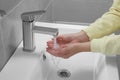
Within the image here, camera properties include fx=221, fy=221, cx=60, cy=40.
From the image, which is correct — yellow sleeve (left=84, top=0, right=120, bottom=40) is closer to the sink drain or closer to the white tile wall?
the sink drain

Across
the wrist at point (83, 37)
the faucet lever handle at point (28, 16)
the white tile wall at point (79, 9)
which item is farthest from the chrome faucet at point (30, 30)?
the white tile wall at point (79, 9)

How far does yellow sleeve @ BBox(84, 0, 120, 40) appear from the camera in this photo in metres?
0.85

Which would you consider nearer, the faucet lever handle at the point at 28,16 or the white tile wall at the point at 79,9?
the faucet lever handle at the point at 28,16

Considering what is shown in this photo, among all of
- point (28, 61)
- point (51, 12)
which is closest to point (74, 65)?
point (28, 61)

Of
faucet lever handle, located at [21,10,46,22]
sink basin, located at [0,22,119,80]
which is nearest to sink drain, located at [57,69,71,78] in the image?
sink basin, located at [0,22,119,80]

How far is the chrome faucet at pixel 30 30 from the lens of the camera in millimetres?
748

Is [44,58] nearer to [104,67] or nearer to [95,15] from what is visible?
[104,67]

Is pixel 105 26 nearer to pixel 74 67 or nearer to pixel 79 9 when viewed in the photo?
pixel 74 67

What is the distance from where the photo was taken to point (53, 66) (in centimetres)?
85

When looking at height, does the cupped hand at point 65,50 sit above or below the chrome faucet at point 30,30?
below

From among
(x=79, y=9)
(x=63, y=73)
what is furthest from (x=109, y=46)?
(x=79, y=9)

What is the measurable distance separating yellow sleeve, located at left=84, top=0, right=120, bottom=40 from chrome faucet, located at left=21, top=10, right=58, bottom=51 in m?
0.16

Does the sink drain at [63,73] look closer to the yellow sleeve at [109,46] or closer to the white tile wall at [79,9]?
the yellow sleeve at [109,46]

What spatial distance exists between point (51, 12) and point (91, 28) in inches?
20.3
